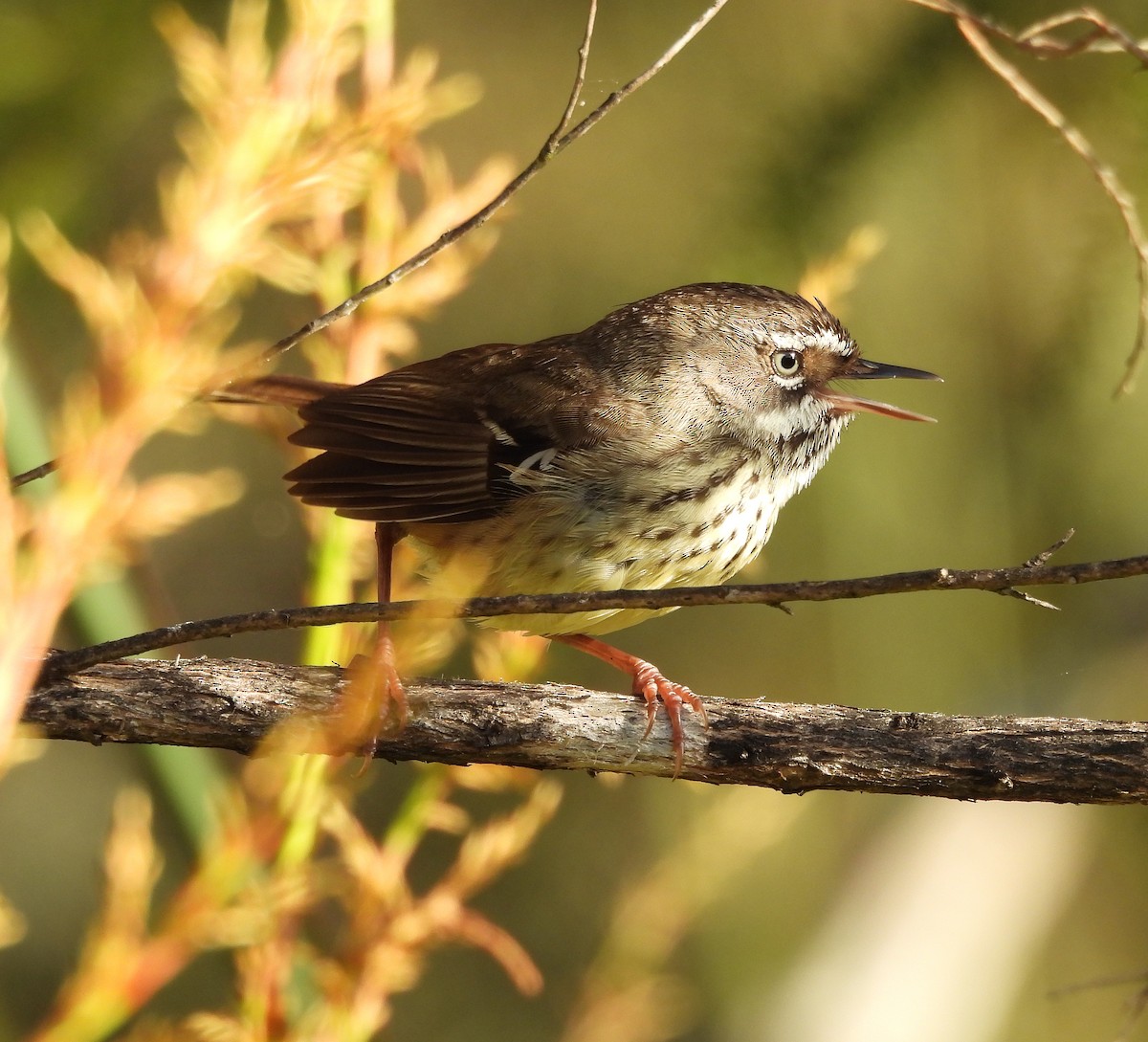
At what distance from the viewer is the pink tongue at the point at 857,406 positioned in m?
2.96

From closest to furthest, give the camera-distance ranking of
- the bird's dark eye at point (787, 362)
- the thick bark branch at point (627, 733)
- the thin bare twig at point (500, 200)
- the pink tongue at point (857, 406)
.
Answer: the thin bare twig at point (500, 200) → the thick bark branch at point (627, 733) → the pink tongue at point (857, 406) → the bird's dark eye at point (787, 362)

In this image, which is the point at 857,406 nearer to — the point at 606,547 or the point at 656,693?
the point at 606,547

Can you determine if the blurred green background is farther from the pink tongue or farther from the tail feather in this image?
the pink tongue

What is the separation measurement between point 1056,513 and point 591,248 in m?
2.47

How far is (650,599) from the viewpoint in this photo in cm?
138

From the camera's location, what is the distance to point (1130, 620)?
434 cm

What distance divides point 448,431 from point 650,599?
1.75 meters

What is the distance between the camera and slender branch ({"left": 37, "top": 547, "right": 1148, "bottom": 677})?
121cm

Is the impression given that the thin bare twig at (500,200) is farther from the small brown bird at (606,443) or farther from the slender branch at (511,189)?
the small brown bird at (606,443)

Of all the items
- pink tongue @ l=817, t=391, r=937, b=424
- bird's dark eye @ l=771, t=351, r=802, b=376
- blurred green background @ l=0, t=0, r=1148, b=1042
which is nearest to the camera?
blurred green background @ l=0, t=0, r=1148, b=1042

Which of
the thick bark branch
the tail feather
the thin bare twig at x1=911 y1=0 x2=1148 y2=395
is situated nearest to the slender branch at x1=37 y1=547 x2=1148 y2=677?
the thin bare twig at x1=911 y1=0 x2=1148 y2=395

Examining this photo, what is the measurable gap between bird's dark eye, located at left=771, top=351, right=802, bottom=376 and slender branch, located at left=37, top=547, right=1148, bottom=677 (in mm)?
1902

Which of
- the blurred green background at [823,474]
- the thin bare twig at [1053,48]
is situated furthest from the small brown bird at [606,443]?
the thin bare twig at [1053,48]

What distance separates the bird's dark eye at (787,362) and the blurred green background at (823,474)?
307 mm
